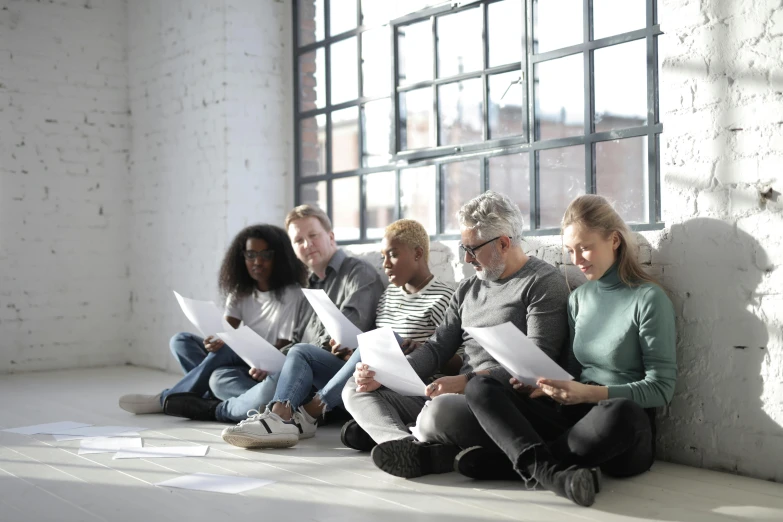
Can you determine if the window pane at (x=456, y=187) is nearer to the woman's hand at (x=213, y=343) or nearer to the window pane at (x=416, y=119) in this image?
the window pane at (x=416, y=119)

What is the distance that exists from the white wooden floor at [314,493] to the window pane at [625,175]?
1.10m

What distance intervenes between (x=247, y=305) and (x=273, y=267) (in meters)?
0.27

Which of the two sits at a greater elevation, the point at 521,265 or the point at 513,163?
the point at 513,163

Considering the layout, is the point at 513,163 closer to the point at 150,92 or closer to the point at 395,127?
the point at 395,127

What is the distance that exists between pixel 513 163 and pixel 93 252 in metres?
3.94

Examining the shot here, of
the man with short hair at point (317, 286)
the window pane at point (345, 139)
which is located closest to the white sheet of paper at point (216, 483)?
the man with short hair at point (317, 286)

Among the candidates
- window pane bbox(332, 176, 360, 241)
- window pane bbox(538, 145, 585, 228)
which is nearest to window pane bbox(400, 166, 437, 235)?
window pane bbox(332, 176, 360, 241)

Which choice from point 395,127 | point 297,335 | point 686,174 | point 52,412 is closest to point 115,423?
point 52,412

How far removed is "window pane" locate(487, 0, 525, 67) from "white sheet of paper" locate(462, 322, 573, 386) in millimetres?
1790

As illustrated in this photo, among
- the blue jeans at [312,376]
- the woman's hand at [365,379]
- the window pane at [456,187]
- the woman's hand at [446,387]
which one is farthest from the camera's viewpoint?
the window pane at [456,187]

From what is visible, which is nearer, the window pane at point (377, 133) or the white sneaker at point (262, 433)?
the white sneaker at point (262, 433)

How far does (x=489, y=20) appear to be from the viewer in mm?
4457

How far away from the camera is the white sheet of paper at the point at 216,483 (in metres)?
3.07

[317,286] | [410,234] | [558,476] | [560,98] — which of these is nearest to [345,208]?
[317,286]
